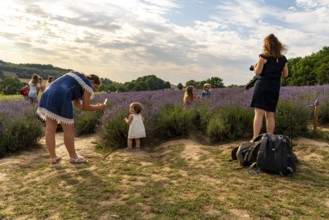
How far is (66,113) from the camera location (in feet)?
13.2

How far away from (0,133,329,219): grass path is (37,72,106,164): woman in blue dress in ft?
1.47

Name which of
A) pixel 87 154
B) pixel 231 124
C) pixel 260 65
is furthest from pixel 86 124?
pixel 260 65

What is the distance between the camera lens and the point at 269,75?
14.5 ft

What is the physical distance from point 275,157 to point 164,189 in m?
1.43

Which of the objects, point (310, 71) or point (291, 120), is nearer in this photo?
point (291, 120)

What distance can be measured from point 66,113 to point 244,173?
7.92ft

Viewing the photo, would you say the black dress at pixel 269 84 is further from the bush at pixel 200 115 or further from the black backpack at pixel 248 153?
the bush at pixel 200 115

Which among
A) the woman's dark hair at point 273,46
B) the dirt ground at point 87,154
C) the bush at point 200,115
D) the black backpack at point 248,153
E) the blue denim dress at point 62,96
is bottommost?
the dirt ground at point 87,154

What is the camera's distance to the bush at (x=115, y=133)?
548cm

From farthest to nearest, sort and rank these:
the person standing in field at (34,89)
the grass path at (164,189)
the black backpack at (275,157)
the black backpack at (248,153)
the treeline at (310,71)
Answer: the treeline at (310,71) → the person standing in field at (34,89) → the black backpack at (248,153) → the black backpack at (275,157) → the grass path at (164,189)

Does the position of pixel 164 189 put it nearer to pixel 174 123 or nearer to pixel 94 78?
pixel 94 78

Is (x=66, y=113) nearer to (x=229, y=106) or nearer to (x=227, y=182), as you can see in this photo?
(x=227, y=182)

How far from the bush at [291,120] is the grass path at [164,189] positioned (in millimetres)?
683

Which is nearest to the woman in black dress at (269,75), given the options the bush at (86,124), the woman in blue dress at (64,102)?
the woman in blue dress at (64,102)
